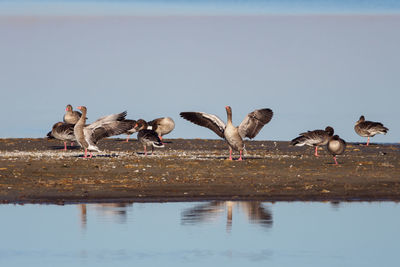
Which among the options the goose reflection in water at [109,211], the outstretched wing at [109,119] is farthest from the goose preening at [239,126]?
the goose reflection in water at [109,211]

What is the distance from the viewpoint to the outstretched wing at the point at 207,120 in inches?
1298

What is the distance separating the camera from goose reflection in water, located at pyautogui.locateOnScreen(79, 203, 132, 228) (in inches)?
679

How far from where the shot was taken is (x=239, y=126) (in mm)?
32469

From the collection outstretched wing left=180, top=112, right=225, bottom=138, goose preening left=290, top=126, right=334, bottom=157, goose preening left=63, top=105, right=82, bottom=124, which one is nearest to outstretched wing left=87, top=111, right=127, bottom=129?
outstretched wing left=180, top=112, right=225, bottom=138

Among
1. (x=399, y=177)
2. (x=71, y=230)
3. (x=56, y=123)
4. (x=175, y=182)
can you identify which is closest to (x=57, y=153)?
(x=56, y=123)

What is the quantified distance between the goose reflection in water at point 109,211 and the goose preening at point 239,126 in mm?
12621

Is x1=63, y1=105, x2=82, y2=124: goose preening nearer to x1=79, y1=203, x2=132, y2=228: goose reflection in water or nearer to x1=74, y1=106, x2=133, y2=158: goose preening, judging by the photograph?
x1=74, y1=106, x2=133, y2=158: goose preening

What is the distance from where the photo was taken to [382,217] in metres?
18.3

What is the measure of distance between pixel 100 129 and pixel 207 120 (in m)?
4.44

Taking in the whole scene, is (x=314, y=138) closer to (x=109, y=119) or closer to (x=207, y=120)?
(x=207, y=120)

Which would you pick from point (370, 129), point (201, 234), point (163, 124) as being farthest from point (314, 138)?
point (201, 234)

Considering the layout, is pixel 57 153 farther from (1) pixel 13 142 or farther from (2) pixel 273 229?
(2) pixel 273 229

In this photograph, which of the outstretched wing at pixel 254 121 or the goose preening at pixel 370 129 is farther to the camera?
the goose preening at pixel 370 129

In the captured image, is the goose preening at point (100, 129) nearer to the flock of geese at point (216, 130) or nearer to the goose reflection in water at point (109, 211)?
the flock of geese at point (216, 130)
